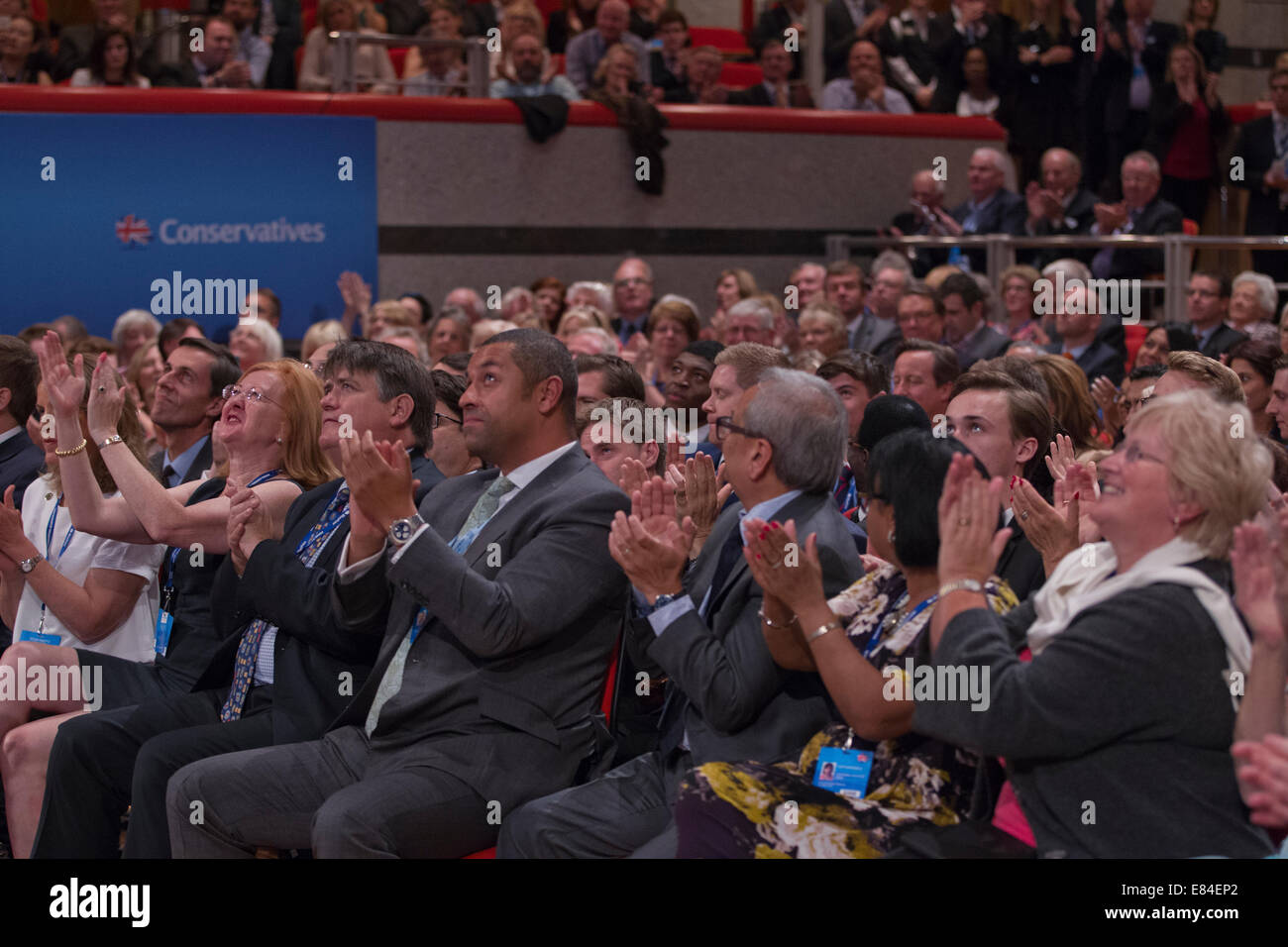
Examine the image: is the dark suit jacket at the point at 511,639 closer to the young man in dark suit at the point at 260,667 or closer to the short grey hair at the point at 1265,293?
the young man in dark suit at the point at 260,667

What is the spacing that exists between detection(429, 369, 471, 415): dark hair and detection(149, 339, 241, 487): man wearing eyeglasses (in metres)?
0.60

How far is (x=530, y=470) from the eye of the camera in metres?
3.46

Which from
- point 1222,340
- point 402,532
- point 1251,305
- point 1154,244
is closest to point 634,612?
point 402,532

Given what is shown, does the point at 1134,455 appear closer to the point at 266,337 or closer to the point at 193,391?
the point at 193,391

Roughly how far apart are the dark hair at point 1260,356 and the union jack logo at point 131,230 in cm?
570

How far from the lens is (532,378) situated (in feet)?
11.4

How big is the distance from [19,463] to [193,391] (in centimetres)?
57

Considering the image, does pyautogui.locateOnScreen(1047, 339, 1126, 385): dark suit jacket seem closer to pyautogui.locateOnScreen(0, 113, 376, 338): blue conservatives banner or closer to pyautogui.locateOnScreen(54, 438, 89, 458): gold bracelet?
pyautogui.locateOnScreen(0, 113, 376, 338): blue conservatives banner

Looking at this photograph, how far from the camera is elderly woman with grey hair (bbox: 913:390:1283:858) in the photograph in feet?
7.60
